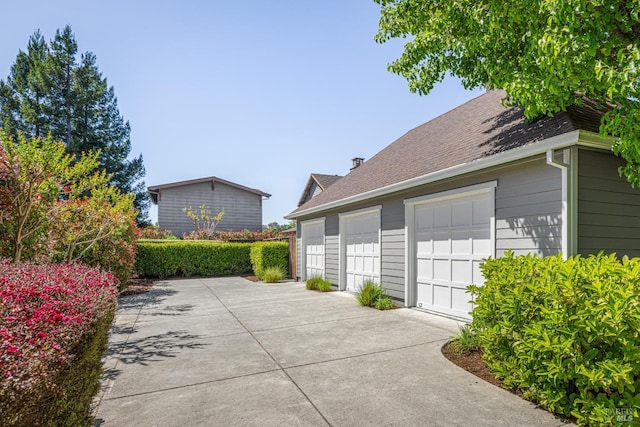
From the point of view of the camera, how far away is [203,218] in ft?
73.9

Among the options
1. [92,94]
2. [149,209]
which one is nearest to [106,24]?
[92,94]

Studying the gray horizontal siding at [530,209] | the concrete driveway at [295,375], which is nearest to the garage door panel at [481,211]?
the gray horizontal siding at [530,209]

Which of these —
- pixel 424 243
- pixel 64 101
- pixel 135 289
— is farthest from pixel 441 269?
pixel 64 101

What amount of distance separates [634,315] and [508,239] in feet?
9.66

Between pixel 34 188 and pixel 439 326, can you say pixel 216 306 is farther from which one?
pixel 439 326

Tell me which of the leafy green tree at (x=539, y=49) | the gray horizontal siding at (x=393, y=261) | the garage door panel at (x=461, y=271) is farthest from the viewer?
the gray horizontal siding at (x=393, y=261)

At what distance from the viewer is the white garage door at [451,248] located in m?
6.02

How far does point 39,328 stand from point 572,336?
377 centimetres

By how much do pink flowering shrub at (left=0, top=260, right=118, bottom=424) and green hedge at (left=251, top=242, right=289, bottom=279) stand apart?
11738mm

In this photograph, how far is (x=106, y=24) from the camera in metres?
10.6

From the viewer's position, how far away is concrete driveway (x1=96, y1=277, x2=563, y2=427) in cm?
303

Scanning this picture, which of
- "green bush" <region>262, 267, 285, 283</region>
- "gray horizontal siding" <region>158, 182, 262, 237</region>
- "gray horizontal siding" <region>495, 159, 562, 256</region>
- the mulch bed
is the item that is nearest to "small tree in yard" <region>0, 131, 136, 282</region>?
the mulch bed

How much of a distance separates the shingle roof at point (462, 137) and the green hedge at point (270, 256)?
3775 millimetres

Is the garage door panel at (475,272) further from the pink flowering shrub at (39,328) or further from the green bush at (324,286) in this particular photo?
the pink flowering shrub at (39,328)
